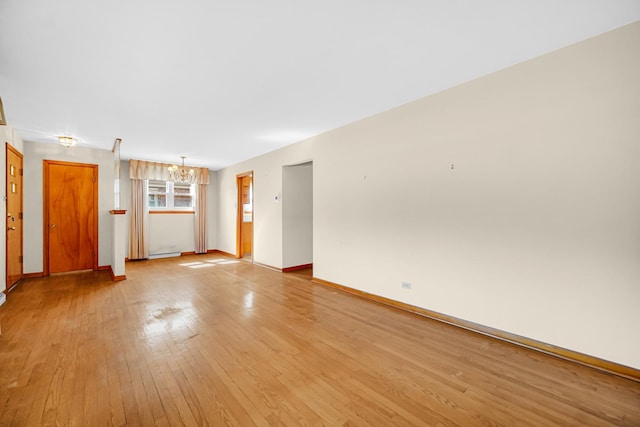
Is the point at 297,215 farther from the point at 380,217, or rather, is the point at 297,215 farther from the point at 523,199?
the point at 523,199

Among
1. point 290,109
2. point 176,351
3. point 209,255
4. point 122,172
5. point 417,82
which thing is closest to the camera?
point 176,351

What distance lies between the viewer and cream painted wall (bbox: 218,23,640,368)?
2.08 meters

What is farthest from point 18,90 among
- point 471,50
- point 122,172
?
point 471,50

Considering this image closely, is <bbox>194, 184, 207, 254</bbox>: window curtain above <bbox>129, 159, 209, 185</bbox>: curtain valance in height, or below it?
below

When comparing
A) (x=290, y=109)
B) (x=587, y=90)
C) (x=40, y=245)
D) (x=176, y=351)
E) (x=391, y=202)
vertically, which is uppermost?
(x=290, y=109)

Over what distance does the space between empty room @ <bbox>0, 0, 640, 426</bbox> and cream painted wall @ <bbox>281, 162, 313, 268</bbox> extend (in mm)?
1371

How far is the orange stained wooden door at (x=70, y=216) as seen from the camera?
5.27 m

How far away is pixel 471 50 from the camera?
7.61 ft

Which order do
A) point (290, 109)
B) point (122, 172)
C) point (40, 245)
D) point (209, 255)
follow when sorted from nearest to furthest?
point (290, 109)
point (40, 245)
point (122, 172)
point (209, 255)

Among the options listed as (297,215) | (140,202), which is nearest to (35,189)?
(140,202)

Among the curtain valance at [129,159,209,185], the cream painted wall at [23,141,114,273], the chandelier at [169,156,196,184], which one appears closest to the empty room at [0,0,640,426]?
the cream painted wall at [23,141,114,273]

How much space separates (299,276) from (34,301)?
383 centimetres

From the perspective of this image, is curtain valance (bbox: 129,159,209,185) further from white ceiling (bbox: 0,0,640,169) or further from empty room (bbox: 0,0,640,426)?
white ceiling (bbox: 0,0,640,169)

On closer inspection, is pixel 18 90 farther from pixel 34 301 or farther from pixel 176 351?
pixel 176 351
